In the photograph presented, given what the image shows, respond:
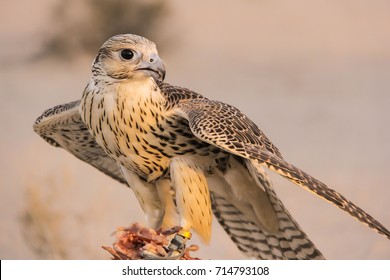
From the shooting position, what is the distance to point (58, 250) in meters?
4.05

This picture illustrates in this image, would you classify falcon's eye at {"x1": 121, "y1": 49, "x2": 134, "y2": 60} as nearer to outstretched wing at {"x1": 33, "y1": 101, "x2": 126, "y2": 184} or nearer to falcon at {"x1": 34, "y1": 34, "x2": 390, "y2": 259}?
falcon at {"x1": 34, "y1": 34, "x2": 390, "y2": 259}

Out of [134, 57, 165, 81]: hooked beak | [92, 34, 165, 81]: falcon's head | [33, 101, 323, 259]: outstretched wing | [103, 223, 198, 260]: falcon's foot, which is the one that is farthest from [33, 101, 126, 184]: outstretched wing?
[103, 223, 198, 260]: falcon's foot

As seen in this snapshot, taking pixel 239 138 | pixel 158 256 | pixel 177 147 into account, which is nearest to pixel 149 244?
pixel 158 256

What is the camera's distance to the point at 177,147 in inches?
133

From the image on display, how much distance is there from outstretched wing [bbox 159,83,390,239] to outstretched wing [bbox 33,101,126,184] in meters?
0.42

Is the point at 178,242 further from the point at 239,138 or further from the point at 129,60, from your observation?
the point at 129,60

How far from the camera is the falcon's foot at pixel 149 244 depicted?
3242mm

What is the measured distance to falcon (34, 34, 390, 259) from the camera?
3.20 m

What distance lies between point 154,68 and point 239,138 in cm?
41

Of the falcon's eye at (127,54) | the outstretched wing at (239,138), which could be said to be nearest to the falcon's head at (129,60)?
the falcon's eye at (127,54)

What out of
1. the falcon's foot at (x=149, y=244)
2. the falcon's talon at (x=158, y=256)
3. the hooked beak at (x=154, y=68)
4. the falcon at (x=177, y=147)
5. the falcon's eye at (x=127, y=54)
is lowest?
the falcon's talon at (x=158, y=256)

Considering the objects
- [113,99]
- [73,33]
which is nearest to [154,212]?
[113,99]

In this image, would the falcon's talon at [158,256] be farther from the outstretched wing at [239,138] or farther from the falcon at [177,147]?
the outstretched wing at [239,138]
